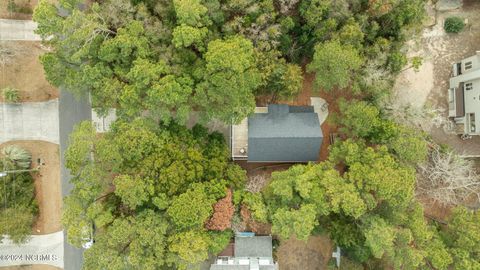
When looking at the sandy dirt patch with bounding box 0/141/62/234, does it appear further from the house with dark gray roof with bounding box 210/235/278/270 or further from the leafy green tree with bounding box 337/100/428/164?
the leafy green tree with bounding box 337/100/428/164

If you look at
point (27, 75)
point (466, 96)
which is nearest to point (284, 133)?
point (466, 96)

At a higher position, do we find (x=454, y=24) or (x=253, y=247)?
(x=454, y=24)

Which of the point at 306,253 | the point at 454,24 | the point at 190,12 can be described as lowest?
the point at 306,253

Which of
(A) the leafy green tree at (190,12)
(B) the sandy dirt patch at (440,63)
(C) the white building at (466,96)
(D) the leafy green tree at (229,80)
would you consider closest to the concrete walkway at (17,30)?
(A) the leafy green tree at (190,12)

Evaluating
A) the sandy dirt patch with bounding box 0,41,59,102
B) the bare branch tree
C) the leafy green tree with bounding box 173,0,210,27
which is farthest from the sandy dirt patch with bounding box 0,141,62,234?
the bare branch tree

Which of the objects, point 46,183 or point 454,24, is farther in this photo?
point 46,183

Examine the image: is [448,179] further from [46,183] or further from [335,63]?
[46,183]
